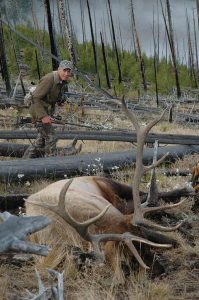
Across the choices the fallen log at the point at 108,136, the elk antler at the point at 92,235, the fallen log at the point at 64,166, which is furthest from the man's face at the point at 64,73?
the elk antler at the point at 92,235

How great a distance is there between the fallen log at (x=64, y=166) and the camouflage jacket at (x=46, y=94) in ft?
5.05

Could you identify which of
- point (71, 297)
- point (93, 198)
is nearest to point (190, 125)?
point (93, 198)

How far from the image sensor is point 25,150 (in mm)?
9578

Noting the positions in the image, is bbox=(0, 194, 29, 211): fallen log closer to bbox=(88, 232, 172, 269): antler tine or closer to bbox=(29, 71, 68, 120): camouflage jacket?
bbox=(88, 232, 172, 269): antler tine

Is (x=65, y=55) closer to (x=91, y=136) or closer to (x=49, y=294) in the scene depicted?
(x=91, y=136)

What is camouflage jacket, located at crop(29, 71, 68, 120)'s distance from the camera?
908 centimetres

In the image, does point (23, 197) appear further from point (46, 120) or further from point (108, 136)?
point (108, 136)

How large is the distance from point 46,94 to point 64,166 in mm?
1948

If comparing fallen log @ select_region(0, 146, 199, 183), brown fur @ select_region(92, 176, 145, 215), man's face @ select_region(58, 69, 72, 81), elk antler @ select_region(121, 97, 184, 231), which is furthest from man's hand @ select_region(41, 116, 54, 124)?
elk antler @ select_region(121, 97, 184, 231)

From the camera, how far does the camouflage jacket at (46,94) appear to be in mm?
9078

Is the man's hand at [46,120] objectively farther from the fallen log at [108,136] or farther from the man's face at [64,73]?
the man's face at [64,73]

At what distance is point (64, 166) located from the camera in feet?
25.3

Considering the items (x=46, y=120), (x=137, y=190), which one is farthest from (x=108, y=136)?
(x=137, y=190)

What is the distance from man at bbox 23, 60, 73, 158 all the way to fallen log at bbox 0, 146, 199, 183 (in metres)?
1.49
